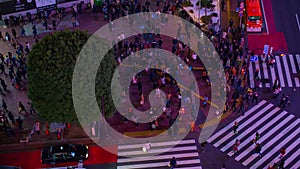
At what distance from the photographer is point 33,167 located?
141 ft

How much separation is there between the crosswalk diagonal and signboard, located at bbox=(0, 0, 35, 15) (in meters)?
27.5

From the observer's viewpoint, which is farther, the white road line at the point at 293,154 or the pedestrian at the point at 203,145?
the pedestrian at the point at 203,145

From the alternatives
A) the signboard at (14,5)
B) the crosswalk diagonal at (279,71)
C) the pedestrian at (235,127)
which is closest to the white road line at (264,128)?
the pedestrian at (235,127)

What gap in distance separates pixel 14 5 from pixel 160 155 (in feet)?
91.0

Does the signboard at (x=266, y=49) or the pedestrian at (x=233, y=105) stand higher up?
the signboard at (x=266, y=49)

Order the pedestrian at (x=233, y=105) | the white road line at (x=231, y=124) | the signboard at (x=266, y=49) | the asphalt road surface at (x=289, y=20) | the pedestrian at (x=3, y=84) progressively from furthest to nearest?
the asphalt road surface at (x=289, y=20)
the signboard at (x=266, y=49)
the pedestrian at (x=3, y=84)
the pedestrian at (x=233, y=105)
the white road line at (x=231, y=124)

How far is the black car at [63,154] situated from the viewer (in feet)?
140

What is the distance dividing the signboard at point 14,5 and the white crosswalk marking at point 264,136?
28675mm

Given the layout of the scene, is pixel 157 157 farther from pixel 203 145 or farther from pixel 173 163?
pixel 203 145

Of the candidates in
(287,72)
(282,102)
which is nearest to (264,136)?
(282,102)

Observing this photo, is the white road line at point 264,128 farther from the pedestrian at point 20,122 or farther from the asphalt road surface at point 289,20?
the pedestrian at point 20,122

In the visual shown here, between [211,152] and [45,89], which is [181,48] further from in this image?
[45,89]

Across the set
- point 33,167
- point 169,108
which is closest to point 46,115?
point 33,167

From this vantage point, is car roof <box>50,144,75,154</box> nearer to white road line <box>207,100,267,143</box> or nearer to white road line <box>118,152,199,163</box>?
white road line <box>118,152,199,163</box>
